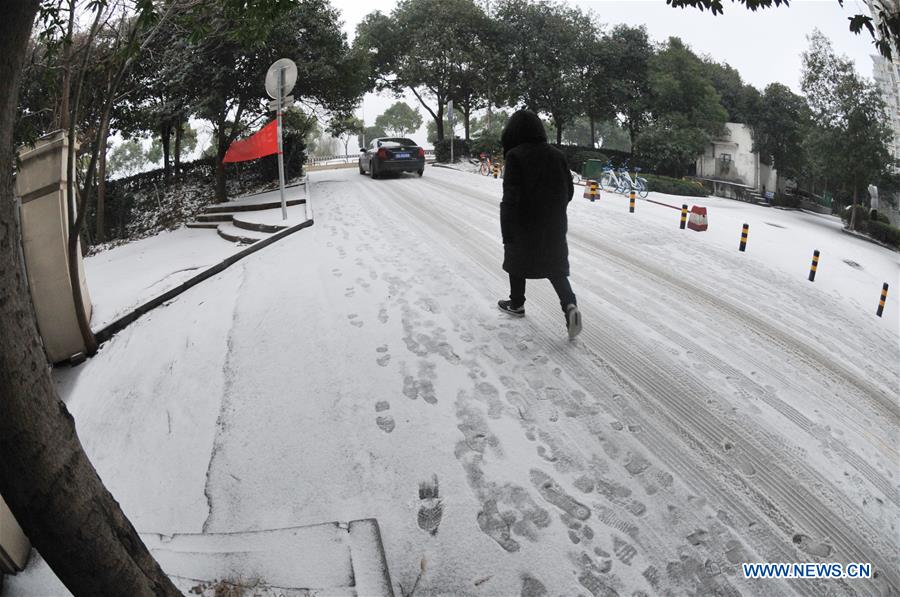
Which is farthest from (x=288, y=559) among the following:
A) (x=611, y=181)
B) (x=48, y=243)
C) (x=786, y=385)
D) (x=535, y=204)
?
(x=611, y=181)

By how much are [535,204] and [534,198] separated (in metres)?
0.05

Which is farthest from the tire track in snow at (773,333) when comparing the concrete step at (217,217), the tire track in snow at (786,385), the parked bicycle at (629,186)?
the parked bicycle at (629,186)

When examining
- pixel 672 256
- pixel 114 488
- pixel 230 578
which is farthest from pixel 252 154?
pixel 230 578

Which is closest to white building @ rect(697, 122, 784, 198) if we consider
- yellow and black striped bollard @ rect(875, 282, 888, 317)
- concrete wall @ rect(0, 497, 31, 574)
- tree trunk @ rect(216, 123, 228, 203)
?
yellow and black striped bollard @ rect(875, 282, 888, 317)

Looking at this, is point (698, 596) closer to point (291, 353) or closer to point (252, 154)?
point (291, 353)

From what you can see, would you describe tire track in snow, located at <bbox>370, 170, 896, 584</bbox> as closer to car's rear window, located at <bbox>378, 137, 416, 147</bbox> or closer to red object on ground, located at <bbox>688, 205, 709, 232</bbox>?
red object on ground, located at <bbox>688, 205, 709, 232</bbox>

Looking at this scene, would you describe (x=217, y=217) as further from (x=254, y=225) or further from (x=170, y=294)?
(x=170, y=294)

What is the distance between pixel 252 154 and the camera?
475 inches

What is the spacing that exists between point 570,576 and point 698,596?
53 centimetres

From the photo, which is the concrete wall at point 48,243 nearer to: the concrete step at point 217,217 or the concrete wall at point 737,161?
the concrete step at point 217,217

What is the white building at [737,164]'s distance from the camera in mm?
37594

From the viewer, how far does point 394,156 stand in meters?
17.0

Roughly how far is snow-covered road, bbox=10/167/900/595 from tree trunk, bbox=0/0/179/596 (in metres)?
1.01

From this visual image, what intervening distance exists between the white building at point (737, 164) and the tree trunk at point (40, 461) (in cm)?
4029
